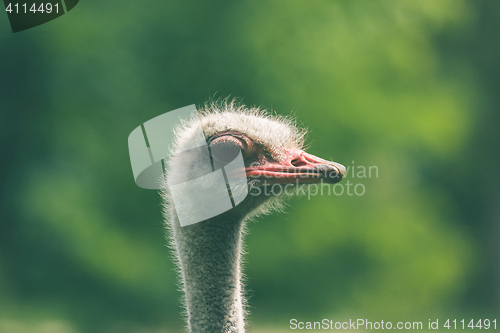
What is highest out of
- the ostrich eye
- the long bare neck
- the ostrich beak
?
the ostrich eye

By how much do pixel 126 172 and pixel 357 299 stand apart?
2.54 m

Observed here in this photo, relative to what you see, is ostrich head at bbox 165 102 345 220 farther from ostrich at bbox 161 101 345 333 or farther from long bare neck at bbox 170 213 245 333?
long bare neck at bbox 170 213 245 333

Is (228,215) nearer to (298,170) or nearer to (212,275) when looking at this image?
(212,275)

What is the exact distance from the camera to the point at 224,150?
1.70 meters

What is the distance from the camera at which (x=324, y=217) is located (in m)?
4.38

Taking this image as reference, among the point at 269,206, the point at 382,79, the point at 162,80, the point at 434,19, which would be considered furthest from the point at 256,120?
the point at 434,19

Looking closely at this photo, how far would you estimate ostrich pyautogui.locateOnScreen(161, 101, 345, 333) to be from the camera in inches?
67.4

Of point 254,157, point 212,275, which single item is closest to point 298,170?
point 254,157

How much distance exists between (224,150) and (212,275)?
503 mm

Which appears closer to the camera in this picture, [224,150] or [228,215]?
[224,150]

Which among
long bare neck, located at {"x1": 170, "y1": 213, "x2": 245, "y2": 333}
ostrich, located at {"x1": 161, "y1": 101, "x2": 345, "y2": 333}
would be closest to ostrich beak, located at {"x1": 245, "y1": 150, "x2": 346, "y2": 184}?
ostrich, located at {"x1": 161, "y1": 101, "x2": 345, "y2": 333}

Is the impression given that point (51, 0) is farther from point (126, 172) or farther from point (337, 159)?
point (337, 159)

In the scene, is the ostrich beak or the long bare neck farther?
the long bare neck

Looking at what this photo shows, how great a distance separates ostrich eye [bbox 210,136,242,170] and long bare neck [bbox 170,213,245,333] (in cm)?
25
